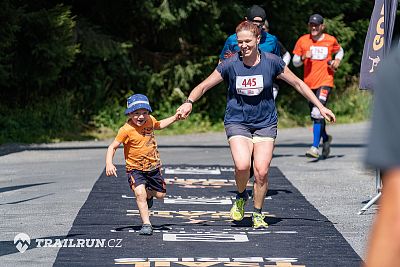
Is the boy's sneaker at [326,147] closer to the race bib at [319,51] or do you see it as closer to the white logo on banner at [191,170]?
the race bib at [319,51]

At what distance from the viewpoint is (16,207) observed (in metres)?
10.1

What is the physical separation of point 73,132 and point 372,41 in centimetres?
1165

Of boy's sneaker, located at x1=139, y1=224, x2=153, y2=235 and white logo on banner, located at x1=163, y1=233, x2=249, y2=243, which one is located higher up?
boy's sneaker, located at x1=139, y1=224, x2=153, y2=235

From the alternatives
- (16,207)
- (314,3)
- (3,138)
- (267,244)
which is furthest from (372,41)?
(314,3)

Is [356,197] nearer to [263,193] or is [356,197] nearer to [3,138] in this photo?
[263,193]

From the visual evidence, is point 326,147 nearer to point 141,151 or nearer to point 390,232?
point 141,151

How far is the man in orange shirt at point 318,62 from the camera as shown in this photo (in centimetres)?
1512

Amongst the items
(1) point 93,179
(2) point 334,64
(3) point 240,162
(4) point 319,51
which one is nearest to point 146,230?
(3) point 240,162

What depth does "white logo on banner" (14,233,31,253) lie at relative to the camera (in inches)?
296

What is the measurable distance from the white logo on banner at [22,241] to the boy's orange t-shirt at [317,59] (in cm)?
797

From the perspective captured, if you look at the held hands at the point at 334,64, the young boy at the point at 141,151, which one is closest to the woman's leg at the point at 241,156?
the young boy at the point at 141,151

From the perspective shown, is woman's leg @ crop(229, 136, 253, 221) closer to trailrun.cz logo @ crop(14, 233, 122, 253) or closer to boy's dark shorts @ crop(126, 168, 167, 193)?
boy's dark shorts @ crop(126, 168, 167, 193)

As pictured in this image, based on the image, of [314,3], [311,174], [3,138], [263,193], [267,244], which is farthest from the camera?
[314,3]

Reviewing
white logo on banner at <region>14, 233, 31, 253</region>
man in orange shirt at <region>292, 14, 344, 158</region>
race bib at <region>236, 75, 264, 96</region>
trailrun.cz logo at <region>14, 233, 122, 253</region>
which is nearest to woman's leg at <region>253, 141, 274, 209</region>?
race bib at <region>236, 75, 264, 96</region>
